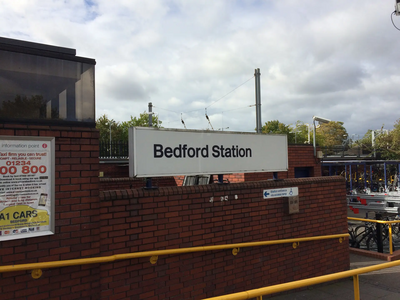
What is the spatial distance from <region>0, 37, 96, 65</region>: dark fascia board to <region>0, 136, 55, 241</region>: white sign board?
34.7 inches

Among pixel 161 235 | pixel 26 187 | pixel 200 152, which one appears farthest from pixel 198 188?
pixel 26 187

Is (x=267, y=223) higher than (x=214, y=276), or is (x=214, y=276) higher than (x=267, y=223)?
(x=267, y=223)

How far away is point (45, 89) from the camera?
3.20m

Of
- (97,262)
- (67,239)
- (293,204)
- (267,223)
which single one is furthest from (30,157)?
(293,204)

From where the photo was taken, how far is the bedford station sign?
393 cm

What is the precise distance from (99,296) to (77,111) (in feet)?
6.73

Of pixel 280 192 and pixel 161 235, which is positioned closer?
pixel 161 235

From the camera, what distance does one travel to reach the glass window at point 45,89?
3.04 metres

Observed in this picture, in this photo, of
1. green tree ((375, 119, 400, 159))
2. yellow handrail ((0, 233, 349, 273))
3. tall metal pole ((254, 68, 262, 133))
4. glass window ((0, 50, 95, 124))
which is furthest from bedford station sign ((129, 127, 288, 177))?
green tree ((375, 119, 400, 159))

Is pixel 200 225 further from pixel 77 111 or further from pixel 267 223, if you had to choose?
pixel 77 111

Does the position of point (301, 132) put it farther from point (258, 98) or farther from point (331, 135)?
point (258, 98)

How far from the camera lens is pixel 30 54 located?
10.3 feet

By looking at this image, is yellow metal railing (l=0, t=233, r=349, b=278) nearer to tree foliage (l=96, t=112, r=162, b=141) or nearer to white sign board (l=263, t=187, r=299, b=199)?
white sign board (l=263, t=187, r=299, b=199)

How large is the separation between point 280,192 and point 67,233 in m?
3.44
